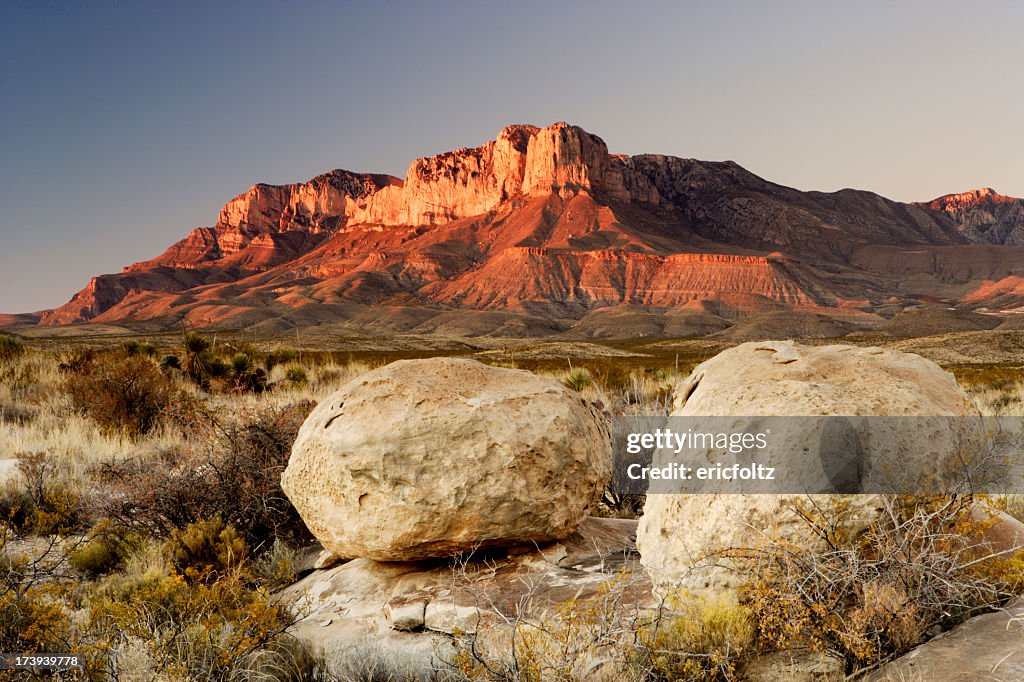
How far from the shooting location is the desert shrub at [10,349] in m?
16.2

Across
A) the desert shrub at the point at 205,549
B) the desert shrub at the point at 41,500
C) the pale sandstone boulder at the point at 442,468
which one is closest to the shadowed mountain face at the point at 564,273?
the desert shrub at the point at 41,500

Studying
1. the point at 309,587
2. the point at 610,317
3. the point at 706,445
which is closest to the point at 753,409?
the point at 706,445

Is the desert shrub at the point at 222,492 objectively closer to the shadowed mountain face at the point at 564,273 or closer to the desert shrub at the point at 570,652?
the desert shrub at the point at 570,652

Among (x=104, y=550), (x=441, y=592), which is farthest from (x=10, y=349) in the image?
(x=441, y=592)

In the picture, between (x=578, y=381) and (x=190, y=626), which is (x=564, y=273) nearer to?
(x=578, y=381)

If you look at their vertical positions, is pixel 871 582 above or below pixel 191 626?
above

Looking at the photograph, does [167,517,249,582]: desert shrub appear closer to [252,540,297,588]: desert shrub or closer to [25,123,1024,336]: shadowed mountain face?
[252,540,297,588]: desert shrub

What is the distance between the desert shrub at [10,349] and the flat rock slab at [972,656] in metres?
18.9

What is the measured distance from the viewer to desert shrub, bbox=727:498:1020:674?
11.1 ft

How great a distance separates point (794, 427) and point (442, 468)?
2.50m

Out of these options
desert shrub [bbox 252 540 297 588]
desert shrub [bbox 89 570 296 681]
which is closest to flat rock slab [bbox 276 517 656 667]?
desert shrub [bbox 252 540 297 588]

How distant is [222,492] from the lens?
22.0ft

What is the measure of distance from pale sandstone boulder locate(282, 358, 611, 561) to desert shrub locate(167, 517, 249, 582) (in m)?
0.91

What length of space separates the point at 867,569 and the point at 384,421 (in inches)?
134
